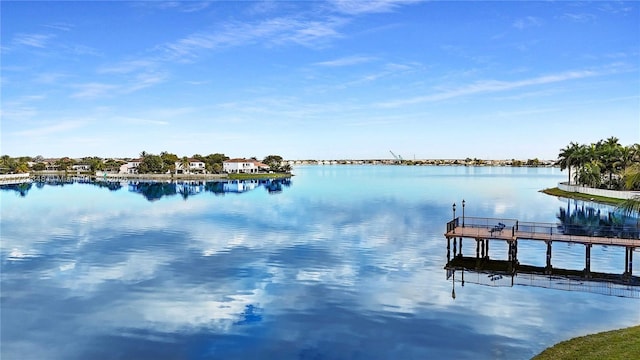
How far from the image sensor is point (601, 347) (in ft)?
70.3

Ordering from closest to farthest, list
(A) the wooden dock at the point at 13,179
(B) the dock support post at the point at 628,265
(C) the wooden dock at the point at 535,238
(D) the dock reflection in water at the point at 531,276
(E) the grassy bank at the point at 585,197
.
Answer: (D) the dock reflection in water at the point at 531,276 → (B) the dock support post at the point at 628,265 → (C) the wooden dock at the point at 535,238 → (E) the grassy bank at the point at 585,197 → (A) the wooden dock at the point at 13,179

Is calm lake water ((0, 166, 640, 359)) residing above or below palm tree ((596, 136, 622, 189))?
below

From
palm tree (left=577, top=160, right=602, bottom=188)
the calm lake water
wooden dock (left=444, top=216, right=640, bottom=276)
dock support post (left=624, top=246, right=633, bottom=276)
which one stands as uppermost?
palm tree (left=577, top=160, right=602, bottom=188)

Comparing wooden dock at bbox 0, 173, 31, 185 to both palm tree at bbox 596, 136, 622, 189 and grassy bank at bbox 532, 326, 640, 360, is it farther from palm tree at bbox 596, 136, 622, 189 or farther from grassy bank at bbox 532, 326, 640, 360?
grassy bank at bbox 532, 326, 640, 360

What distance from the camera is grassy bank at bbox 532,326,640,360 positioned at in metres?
19.9

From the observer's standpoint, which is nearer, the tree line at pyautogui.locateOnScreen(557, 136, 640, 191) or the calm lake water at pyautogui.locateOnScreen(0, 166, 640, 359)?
the calm lake water at pyautogui.locateOnScreen(0, 166, 640, 359)

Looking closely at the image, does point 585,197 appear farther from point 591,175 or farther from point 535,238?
point 535,238

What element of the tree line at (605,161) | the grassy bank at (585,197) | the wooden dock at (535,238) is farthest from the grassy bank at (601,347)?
the tree line at (605,161)

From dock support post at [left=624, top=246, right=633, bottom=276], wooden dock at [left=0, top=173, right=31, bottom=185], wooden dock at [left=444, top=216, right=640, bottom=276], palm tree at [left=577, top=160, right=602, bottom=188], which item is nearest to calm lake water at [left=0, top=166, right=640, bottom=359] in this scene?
dock support post at [left=624, top=246, right=633, bottom=276]

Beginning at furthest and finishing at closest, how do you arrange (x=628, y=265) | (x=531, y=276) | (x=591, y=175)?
(x=591, y=175), (x=628, y=265), (x=531, y=276)

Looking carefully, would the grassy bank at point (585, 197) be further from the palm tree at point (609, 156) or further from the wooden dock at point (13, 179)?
the wooden dock at point (13, 179)

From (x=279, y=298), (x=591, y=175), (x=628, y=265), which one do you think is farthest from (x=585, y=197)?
(x=279, y=298)

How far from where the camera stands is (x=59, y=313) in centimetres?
2902

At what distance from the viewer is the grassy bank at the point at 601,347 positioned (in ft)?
65.4
